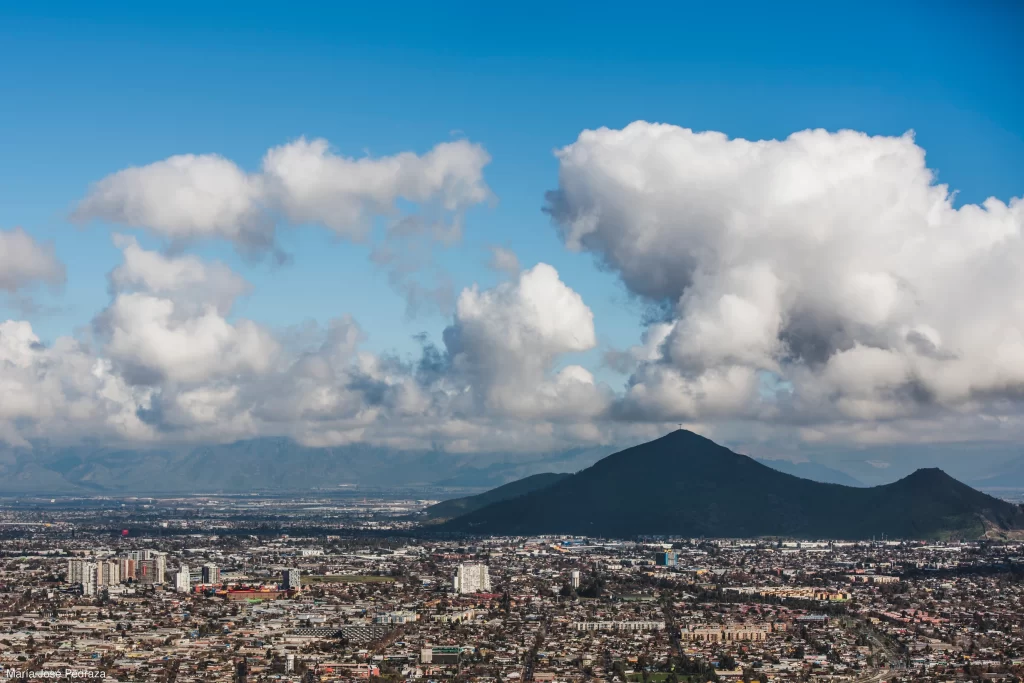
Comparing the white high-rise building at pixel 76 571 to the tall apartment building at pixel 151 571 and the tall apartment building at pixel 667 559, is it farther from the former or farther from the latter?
the tall apartment building at pixel 667 559

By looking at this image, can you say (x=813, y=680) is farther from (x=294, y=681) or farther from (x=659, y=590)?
(x=659, y=590)

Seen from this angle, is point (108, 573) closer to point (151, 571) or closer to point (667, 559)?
point (151, 571)

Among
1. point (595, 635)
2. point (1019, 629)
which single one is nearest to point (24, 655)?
point (595, 635)

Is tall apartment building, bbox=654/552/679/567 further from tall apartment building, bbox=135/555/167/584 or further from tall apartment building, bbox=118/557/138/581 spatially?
tall apartment building, bbox=118/557/138/581

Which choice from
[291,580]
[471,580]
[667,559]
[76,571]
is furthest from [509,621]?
[667,559]

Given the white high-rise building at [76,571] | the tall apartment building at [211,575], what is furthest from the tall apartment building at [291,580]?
the white high-rise building at [76,571]

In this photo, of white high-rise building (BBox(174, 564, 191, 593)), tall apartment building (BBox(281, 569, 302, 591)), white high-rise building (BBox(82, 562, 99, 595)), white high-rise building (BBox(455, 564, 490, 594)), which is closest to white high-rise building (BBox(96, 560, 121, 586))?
white high-rise building (BBox(82, 562, 99, 595))
